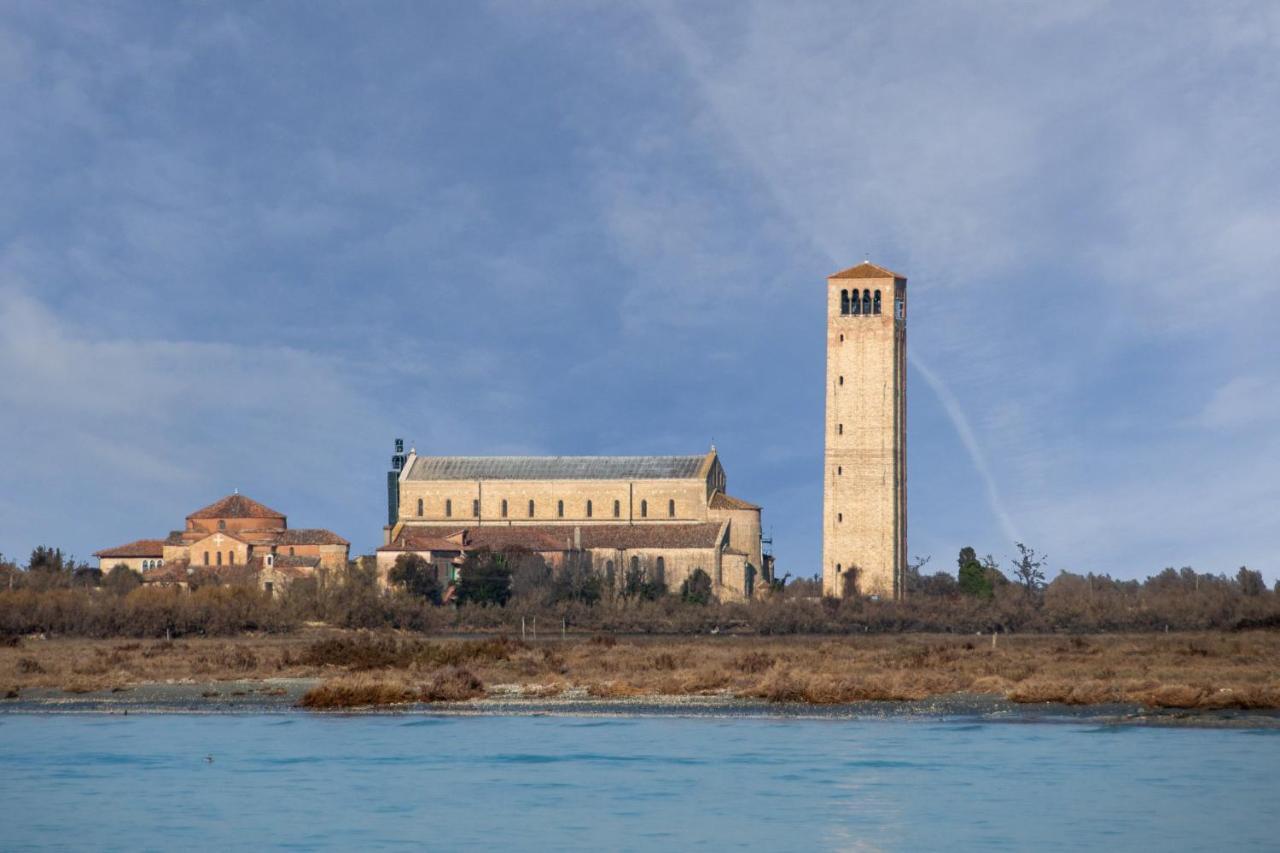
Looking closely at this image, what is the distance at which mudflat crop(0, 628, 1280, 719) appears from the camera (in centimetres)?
3105

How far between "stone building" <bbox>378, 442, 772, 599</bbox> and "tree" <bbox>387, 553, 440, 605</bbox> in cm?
177

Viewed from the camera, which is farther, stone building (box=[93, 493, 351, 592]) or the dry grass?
stone building (box=[93, 493, 351, 592])

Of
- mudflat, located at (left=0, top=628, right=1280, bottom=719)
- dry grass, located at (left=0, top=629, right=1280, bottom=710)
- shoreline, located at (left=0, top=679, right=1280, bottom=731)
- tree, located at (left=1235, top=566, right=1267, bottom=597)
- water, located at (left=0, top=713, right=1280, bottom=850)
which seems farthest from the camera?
tree, located at (left=1235, top=566, right=1267, bottom=597)

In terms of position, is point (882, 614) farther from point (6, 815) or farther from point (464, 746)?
point (6, 815)

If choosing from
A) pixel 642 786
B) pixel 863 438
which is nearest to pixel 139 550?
pixel 863 438

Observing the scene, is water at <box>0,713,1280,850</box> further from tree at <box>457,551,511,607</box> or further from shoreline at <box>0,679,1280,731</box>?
tree at <box>457,551,511,607</box>

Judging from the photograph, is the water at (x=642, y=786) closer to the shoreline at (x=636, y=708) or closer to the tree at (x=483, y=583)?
the shoreline at (x=636, y=708)

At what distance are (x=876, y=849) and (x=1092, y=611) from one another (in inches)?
1976

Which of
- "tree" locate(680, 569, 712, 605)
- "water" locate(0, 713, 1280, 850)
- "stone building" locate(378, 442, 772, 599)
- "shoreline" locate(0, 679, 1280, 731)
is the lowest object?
"water" locate(0, 713, 1280, 850)

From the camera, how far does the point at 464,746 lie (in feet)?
85.7

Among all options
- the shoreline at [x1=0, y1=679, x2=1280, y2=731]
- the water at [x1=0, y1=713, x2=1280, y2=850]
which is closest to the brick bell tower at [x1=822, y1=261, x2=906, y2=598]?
the shoreline at [x1=0, y1=679, x2=1280, y2=731]

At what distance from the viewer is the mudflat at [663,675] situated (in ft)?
102

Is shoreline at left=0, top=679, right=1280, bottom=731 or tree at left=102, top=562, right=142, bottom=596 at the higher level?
tree at left=102, top=562, right=142, bottom=596

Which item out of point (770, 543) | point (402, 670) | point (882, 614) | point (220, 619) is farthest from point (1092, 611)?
point (402, 670)
